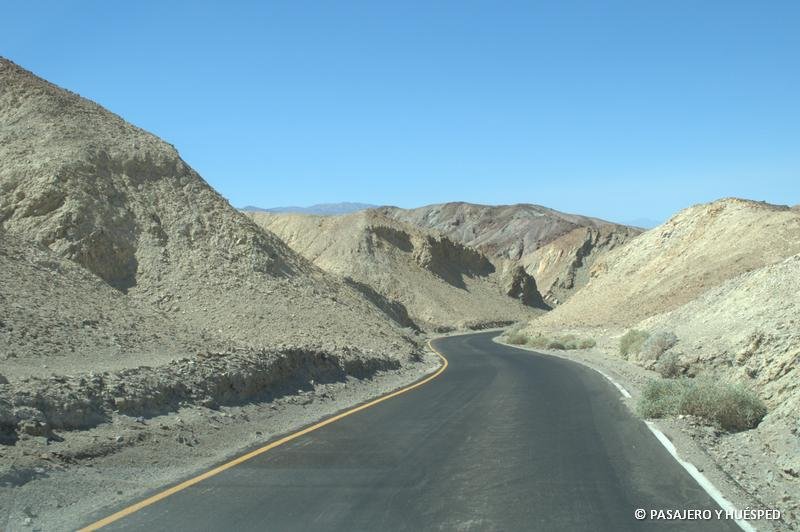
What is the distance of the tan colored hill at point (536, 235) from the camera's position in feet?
380

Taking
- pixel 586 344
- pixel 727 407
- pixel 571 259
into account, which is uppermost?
pixel 571 259

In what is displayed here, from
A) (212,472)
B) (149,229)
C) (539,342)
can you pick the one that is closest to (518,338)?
(539,342)

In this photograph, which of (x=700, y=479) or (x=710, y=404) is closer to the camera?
(x=700, y=479)

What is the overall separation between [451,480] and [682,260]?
1735 inches

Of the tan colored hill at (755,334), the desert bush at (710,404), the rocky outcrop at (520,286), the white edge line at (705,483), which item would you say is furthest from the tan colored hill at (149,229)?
the rocky outcrop at (520,286)

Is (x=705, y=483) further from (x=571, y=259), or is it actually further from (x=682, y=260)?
(x=571, y=259)

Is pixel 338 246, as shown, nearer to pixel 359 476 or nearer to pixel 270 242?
pixel 270 242

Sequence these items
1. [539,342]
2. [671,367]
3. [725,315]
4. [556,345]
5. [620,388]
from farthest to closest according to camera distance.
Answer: [539,342] → [556,345] → [725,315] → [671,367] → [620,388]

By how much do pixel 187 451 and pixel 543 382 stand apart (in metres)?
11.2

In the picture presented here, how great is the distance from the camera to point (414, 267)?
288ft

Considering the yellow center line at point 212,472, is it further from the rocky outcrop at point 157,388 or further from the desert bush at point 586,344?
the desert bush at point 586,344

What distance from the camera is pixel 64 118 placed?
104ft

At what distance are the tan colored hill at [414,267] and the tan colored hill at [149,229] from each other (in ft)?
132

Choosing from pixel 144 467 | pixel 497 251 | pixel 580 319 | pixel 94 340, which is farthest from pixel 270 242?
pixel 497 251
